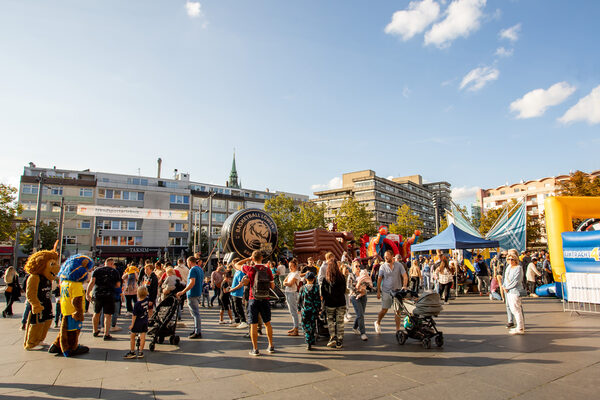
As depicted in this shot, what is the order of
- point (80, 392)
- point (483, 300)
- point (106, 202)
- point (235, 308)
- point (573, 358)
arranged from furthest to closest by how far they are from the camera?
point (106, 202) → point (483, 300) → point (235, 308) → point (573, 358) → point (80, 392)

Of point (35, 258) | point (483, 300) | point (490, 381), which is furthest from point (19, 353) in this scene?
point (483, 300)

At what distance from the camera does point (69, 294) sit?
21.5 ft

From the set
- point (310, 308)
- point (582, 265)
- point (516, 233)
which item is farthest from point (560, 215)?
point (310, 308)

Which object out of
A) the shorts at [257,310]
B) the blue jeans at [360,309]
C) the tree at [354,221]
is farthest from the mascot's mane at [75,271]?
the tree at [354,221]

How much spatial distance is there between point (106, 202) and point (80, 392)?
2060 inches

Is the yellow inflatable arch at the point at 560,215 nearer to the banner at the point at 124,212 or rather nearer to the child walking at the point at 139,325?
the child walking at the point at 139,325

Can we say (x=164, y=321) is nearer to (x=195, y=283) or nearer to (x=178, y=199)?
(x=195, y=283)

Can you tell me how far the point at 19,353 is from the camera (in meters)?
6.68

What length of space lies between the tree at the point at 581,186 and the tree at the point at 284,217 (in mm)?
28490

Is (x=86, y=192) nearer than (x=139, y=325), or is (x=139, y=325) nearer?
(x=139, y=325)

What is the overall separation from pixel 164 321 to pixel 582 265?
11736 mm

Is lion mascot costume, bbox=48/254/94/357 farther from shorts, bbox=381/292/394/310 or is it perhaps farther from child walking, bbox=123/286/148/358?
shorts, bbox=381/292/394/310

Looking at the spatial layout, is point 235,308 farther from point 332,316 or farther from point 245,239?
point 245,239

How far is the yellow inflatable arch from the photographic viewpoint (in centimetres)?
1223
